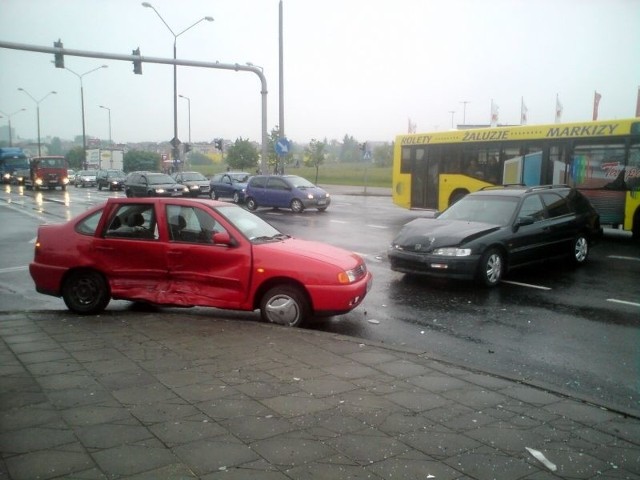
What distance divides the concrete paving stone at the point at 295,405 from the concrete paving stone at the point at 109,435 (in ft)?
3.04

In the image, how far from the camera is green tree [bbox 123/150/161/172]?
82.0 meters

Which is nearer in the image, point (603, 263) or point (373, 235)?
point (603, 263)

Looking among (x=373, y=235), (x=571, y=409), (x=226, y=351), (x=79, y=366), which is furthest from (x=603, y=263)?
(x=79, y=366)

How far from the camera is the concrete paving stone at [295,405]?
407cm

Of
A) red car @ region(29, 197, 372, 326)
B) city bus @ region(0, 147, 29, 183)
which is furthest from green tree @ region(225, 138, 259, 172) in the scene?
red car @ region(29, 197, 372, 326)

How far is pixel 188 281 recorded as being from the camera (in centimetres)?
685

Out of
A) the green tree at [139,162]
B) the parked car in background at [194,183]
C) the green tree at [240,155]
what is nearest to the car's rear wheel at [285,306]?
the parked car in background at [194,183]

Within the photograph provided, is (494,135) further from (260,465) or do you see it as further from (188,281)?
(260,465)

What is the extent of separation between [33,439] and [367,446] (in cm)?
216

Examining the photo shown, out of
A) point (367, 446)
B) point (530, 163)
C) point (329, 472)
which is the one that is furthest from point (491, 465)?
point (530, 163)

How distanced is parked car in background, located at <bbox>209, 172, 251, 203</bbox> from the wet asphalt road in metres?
15.8

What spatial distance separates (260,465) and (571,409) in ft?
8.23

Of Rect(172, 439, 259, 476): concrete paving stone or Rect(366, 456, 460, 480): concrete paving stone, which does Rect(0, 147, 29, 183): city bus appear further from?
Rect(366, 456, 460, 480): concrete paving stone

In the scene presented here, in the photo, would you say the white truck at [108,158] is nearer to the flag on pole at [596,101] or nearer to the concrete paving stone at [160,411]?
the flag on pole at [596,101]
